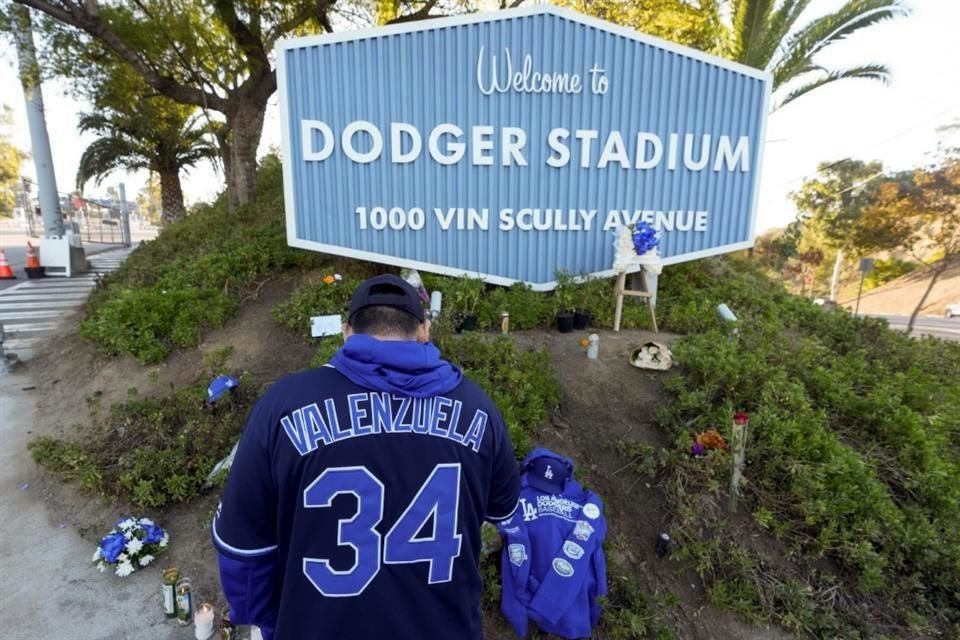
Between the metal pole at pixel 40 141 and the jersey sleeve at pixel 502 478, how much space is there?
39.4 feet

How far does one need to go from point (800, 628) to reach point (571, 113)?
17.1ft

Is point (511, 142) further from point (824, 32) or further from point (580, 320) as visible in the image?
point (824, 32)

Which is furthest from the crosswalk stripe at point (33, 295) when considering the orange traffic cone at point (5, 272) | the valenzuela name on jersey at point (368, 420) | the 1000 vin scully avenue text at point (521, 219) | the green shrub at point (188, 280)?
the valenzuela name on jersey at point (368, 420)

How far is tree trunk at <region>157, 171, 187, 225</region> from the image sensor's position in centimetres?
1548

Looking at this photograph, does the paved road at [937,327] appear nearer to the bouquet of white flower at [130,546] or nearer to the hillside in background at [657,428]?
the hillside in background at [657,428]

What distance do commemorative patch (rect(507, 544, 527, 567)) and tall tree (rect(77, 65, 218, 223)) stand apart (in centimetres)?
1395

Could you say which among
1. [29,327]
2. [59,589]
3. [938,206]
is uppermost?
[938,206]

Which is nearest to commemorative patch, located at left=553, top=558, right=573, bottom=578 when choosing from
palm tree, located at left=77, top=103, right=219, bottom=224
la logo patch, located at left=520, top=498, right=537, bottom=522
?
la logo patch, located at left=520, top=498, right=537, bottom=522

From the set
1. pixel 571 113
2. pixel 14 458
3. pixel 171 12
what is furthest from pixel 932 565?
pixel 171 12

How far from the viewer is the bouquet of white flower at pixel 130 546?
3.10 metres

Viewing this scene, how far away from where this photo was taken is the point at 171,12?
8.09m

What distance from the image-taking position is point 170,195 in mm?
15617

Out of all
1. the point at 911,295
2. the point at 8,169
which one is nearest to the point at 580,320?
the point at 911,295

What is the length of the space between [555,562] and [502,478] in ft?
3.79
